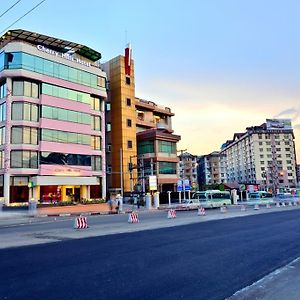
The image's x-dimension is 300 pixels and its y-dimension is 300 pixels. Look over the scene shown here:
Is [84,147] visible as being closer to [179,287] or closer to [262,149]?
[179,287]

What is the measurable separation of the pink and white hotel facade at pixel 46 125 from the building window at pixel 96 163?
0.16 m

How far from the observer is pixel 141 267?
30.2 ft

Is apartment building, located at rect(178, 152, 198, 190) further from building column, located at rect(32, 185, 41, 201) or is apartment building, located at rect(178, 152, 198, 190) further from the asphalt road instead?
the asphalt road

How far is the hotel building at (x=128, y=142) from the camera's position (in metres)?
64.9

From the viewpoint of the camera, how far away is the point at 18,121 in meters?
47.7

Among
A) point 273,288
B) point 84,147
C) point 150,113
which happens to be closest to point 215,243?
point 273,288

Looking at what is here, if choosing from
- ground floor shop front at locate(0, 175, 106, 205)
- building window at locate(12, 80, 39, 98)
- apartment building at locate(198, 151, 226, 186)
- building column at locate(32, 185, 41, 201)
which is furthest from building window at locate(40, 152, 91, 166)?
apartment building at locate(198, 151, 226, 186)

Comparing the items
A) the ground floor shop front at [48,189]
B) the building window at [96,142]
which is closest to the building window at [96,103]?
the building window at [96,142]

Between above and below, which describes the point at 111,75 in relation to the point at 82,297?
above

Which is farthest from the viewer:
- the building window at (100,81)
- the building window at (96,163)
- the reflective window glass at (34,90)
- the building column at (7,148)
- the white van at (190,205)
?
the building window at (100,81)

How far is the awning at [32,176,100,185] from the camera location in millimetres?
48375

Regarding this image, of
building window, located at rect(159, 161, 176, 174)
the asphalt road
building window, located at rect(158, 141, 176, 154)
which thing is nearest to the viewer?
the asphalt road

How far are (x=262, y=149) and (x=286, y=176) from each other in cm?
1381

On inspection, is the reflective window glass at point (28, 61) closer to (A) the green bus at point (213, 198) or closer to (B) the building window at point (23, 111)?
(B) the building window at point (23, 111)
